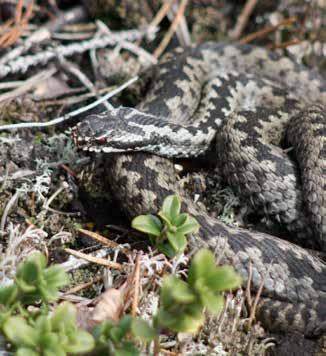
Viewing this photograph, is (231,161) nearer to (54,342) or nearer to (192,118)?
(192,118)

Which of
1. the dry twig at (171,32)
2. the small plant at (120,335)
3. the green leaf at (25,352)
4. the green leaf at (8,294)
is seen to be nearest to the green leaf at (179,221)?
the small plant at (120,335)

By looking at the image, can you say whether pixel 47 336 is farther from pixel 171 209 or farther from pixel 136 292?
pixel 171 209

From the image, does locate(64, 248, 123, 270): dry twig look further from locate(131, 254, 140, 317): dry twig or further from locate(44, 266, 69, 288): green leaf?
locate(44, 266, 69, 288): green leaf

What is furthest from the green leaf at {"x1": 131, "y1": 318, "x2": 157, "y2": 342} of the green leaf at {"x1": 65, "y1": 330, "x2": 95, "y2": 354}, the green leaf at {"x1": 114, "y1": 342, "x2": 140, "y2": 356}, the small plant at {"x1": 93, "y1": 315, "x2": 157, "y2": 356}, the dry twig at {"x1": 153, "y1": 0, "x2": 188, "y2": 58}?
the dry twig at {"x1": 153, "y1": 0, "x2": 188, "y2": 58}

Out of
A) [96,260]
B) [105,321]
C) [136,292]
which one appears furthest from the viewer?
[96,260]

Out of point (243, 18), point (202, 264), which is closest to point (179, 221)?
point (202, 264)

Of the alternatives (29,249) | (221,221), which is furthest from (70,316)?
(221,221)
